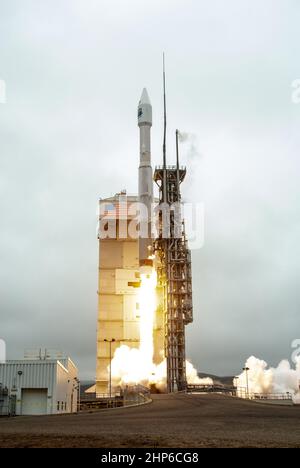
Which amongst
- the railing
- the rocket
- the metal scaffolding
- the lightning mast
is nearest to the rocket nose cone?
the rocket

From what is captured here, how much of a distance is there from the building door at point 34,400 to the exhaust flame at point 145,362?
2618 cm

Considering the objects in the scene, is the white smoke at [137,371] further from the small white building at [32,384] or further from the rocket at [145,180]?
the small white building at [32,384]

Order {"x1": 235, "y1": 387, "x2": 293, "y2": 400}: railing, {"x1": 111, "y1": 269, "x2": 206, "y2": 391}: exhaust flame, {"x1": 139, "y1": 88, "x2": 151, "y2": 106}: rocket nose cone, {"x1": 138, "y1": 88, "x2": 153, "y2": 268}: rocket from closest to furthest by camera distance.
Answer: {"x1": 235, "y1": 387, "x2": 293, "y2": 400}: railing, {"x1": 138, "y1": 88, "x2": 153, "y2": 268}: rocket, {"x1": 111, "y1": 269, "x2": 206, "y2": 391}: exhaust flame, {"x1": 139, "y1": 88, "x2": 151, "y2": 106}: rocket nose cone

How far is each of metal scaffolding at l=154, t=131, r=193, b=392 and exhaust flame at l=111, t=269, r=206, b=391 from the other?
2009 mm

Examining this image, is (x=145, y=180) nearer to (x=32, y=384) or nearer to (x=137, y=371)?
(x=137, y=371)

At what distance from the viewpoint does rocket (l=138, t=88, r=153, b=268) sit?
7362 centimetres

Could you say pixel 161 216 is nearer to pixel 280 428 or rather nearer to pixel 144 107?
pixel 144 107

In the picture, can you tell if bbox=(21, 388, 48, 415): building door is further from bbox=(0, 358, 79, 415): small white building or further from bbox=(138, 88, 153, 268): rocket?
bbox=(138, 88, 153, 268): rocket

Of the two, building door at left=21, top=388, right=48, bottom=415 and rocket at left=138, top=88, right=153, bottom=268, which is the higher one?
rocket at left=138, top=88, right=153, bottom=268

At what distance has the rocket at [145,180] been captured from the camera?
7362 cm

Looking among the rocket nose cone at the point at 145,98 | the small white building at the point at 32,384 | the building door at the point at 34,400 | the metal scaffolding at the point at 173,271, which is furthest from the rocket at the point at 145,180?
the building door at the point at 34,400

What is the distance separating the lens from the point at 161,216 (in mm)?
78312

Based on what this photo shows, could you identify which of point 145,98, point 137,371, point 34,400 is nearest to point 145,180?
point 145,98
